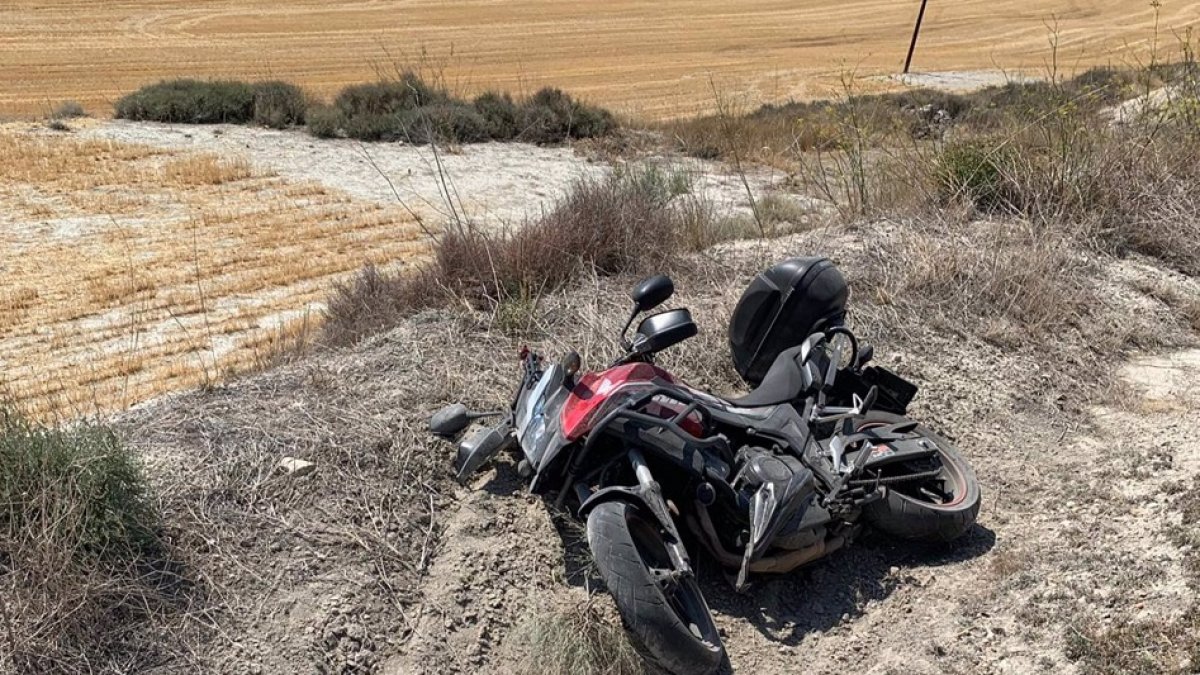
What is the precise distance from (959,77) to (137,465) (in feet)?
116

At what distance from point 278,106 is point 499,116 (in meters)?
4.95

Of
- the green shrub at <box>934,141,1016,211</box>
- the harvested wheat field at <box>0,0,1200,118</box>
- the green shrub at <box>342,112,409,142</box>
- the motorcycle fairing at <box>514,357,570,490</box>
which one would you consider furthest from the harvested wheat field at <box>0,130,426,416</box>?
the harvested wheat field at <box>0,0,1200,118</box>

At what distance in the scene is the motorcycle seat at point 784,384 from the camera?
4605mm

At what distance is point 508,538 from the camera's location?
175 inches

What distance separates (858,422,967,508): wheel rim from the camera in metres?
4.69

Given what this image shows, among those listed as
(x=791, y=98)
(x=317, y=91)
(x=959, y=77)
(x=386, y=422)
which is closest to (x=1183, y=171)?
(x=386, y=422)

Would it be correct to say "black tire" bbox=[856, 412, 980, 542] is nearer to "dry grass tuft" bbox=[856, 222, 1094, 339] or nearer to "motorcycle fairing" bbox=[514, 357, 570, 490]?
"motorcycle fairing" bbox=[514, 357, 570, 490]

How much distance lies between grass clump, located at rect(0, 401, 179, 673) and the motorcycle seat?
2.47 meters

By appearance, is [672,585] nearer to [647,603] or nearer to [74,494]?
[647,603]

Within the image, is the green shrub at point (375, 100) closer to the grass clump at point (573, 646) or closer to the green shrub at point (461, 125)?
the green shrub at point (461, 125)

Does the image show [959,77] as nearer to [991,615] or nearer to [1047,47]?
[1047,47]

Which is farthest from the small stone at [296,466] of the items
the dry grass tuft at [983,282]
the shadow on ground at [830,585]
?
the dry grass tuft at [983,282]

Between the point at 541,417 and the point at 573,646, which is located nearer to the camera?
the point at 573,646

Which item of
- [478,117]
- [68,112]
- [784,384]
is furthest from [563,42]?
[784,384]
